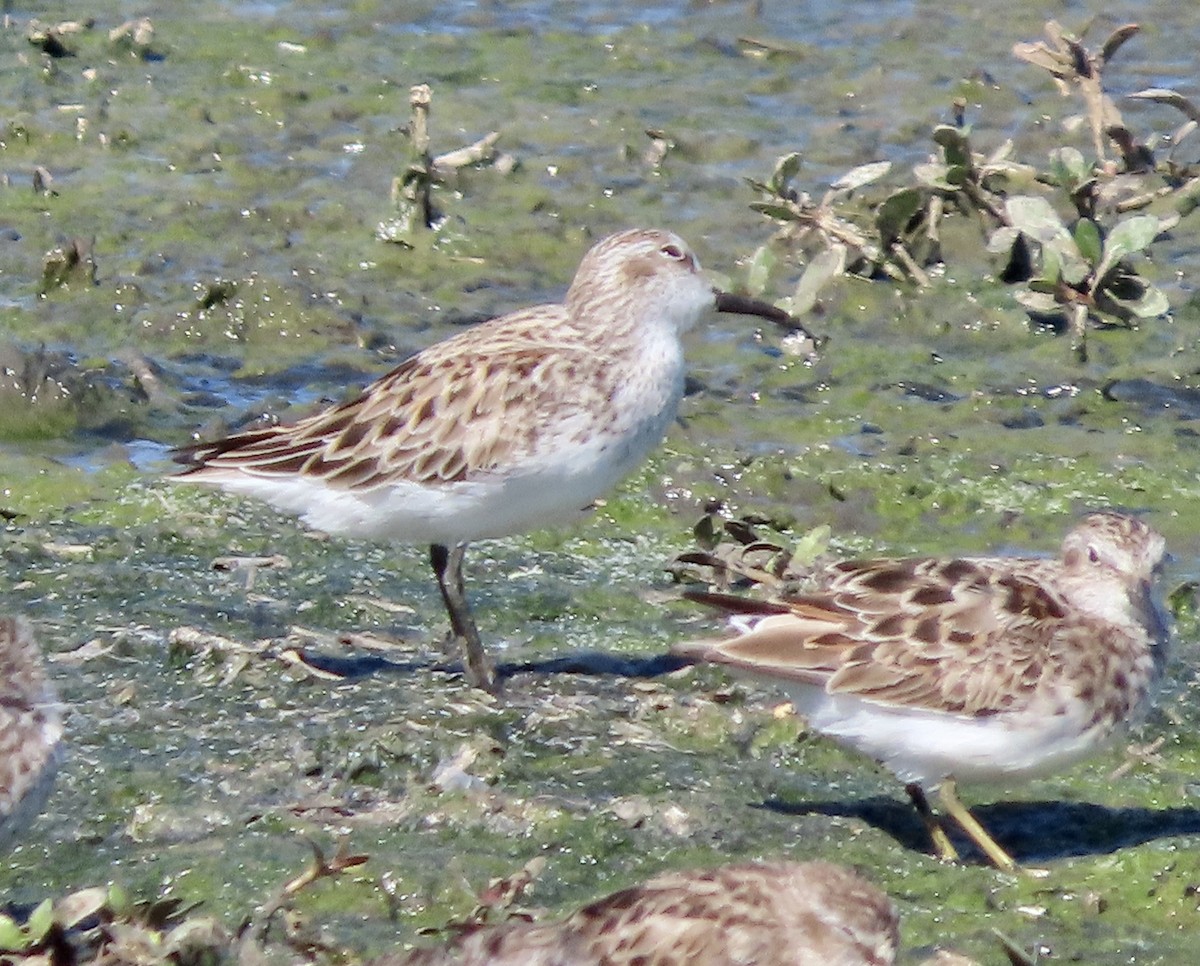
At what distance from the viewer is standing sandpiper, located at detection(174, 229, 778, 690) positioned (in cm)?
738

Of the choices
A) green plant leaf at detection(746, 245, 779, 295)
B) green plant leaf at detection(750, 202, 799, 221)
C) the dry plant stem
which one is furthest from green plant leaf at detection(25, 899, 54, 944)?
the dry plant stem

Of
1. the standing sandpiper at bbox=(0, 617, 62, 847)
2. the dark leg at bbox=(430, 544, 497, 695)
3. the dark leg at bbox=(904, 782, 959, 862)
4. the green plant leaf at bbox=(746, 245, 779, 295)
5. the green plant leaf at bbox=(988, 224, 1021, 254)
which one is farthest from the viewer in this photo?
the green plant leaf at bbox=(988, 224, 1021, 254)

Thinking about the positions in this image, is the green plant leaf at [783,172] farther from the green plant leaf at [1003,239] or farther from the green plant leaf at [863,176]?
the green plant leaf at [1003,239]

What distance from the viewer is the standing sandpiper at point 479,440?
7.38 meters

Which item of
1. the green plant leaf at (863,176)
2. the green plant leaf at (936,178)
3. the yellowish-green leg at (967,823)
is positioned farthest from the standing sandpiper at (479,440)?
the green plant leaf at (936,178)

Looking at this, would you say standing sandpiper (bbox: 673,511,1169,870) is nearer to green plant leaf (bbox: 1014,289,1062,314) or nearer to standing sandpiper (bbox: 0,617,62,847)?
standing sandpiper (bbox: 0,617,62,847)

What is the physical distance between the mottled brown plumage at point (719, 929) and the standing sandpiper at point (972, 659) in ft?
4.98

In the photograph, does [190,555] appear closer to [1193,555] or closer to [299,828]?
[299,828]

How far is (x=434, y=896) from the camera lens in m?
5.79

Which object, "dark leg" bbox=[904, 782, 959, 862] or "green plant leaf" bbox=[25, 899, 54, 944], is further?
"dark leg" bbox=[904, 782, 959, 862]

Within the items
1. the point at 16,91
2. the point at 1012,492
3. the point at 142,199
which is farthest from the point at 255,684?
the point at 16,91

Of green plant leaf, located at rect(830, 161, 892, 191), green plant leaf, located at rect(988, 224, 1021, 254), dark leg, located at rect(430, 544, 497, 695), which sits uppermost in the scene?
green plant leaf, located at rect(830, 161, 892, 191)

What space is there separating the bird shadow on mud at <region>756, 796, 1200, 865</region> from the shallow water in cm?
2

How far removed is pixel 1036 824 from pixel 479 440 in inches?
82.9
